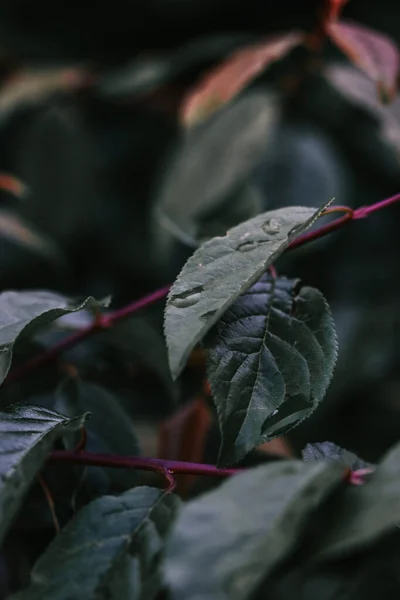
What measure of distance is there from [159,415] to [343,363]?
532mm

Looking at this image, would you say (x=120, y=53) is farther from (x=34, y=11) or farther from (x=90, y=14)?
(x=34, y=11)

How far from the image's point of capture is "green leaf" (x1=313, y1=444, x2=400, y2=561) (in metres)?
0.37

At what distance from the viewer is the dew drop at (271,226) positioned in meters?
0.53

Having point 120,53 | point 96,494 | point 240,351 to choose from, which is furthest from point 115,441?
point 120,53

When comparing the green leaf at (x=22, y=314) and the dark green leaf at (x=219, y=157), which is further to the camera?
the dark green leaf at (x=219, y=157)

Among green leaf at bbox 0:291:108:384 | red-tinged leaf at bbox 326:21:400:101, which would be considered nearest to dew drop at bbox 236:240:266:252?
green leaf at bbox 0:291:108:384

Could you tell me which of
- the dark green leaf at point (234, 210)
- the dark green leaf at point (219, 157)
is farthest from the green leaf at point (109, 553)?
the dark green leaf at point (219, 157)

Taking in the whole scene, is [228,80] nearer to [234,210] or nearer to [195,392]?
[234,210]

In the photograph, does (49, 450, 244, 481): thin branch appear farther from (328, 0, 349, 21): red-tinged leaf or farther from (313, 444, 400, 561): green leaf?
(328, 0, 349, 21): red-tinged leaf

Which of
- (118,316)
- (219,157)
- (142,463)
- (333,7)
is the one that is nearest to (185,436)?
(118,316)

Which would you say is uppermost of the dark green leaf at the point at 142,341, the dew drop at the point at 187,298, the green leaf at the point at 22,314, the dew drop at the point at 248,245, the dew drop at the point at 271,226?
the dew drop at the point at 271,226

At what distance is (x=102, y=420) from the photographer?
Result: 2.24ft

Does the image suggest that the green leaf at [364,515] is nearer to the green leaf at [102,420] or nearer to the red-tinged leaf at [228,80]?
the green leaf at [102,420]

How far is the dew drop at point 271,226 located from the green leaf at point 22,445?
20 centimetres
